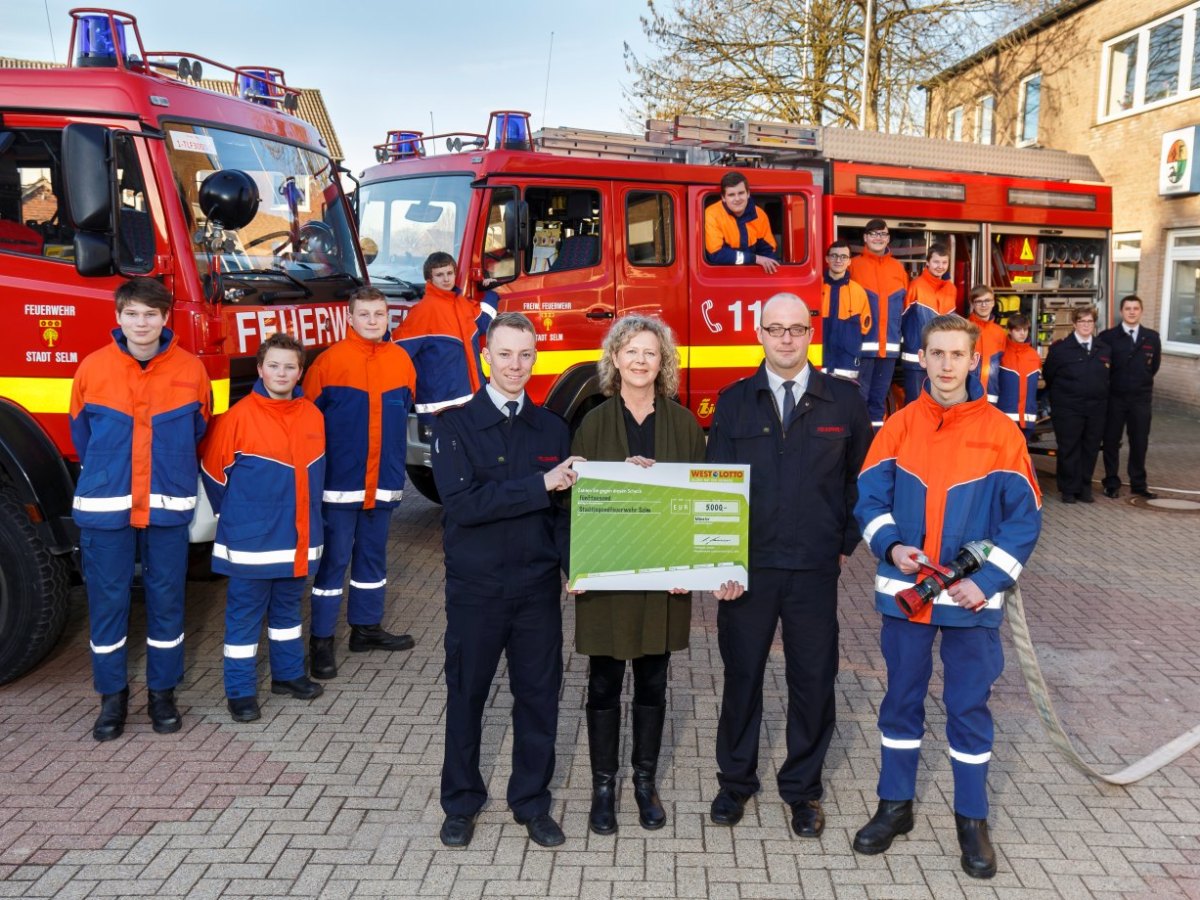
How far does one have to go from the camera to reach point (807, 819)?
141 inches

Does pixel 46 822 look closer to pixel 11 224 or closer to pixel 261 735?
pixel 261 735

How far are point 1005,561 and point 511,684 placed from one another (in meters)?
1.66

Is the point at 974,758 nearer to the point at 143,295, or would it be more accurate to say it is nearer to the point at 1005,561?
the point at 1005,561

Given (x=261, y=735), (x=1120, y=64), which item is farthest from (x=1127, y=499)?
(x=1120, y=64)

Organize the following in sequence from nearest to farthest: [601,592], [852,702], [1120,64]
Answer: [601,592] < [852,702] < [1120,64]

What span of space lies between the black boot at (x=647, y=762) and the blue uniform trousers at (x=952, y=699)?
31.1 inches

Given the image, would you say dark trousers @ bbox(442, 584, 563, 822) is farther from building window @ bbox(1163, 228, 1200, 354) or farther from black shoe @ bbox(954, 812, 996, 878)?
building window @ bbox(1163, 228, 1200, 354)

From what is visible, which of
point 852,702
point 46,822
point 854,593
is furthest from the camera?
point 854,593

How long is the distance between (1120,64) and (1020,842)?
1703 cm

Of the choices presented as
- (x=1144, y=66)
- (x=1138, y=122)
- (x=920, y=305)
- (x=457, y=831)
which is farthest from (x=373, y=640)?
(x=1144, y=66)

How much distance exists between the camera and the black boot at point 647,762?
11.8 feet

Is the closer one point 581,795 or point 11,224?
point 581,795

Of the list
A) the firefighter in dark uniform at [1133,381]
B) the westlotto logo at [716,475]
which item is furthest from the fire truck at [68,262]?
the firefighter in dark uniform at [1133,381]

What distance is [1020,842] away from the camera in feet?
11.7
